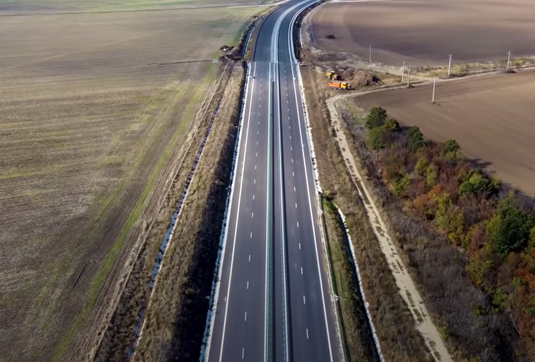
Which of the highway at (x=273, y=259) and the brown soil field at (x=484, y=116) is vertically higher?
the brown soil field at (x=484, y=116)

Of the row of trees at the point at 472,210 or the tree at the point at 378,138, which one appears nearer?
the row of trees at the point at 472,210

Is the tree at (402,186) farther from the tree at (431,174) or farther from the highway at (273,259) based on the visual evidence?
the highway at (273,259)

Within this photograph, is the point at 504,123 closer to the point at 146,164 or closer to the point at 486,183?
the point at 486,183

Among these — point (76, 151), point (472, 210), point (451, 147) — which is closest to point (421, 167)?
point (451, 147)

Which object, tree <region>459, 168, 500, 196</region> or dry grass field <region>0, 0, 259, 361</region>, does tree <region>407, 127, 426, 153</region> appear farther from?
dry grass field <region>0, 0, 259, 361</region>

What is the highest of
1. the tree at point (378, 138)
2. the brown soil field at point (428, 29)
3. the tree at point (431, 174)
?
the brown soil field at point (428, 29)

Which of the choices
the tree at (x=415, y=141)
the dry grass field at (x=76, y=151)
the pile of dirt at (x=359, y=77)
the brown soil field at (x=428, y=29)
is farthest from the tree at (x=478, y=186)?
the brown soil field at (x=428, y=29)

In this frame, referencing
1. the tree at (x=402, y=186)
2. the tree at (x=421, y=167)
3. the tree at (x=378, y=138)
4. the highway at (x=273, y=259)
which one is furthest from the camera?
the tree at (x=378, y=138)

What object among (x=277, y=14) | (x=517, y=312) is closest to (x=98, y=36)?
(x=277, y=14)
